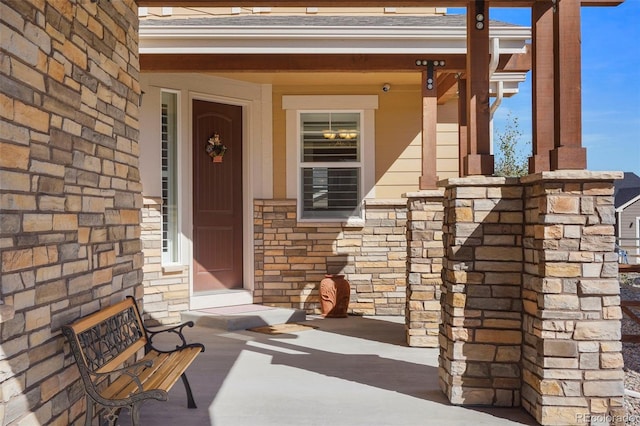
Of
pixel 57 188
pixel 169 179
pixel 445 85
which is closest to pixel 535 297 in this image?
pixel 57 188

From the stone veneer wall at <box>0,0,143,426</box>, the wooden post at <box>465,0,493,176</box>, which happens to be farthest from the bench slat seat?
the wooden post at <box>465,0,493,176</box>

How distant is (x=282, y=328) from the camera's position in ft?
26.0

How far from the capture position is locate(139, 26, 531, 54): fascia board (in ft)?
22.3

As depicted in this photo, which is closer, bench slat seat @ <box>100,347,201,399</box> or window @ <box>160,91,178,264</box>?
bench slat seat @ <box>100,347,201,399</box>

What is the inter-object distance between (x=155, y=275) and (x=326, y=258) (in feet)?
8.15

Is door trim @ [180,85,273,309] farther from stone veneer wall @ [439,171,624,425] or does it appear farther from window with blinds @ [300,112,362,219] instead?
stone veneer wall @ [439,171,624,425]

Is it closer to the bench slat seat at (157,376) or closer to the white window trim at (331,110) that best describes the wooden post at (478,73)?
the bench slat seat at (157,376)

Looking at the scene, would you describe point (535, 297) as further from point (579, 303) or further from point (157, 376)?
point (157, 376)

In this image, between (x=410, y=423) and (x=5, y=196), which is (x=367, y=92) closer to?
(x=410, y=423)

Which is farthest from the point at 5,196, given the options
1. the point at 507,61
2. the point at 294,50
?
the point at 507,61

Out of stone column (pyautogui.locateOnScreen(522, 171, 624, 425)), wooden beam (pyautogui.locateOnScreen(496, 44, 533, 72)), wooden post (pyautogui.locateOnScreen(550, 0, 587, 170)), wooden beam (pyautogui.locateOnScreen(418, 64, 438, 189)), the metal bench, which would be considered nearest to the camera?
the metal bench

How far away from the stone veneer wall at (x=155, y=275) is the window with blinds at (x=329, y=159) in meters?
2.28

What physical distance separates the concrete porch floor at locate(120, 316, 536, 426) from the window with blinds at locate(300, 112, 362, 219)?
243 cm

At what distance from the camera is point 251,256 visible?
9.09m
